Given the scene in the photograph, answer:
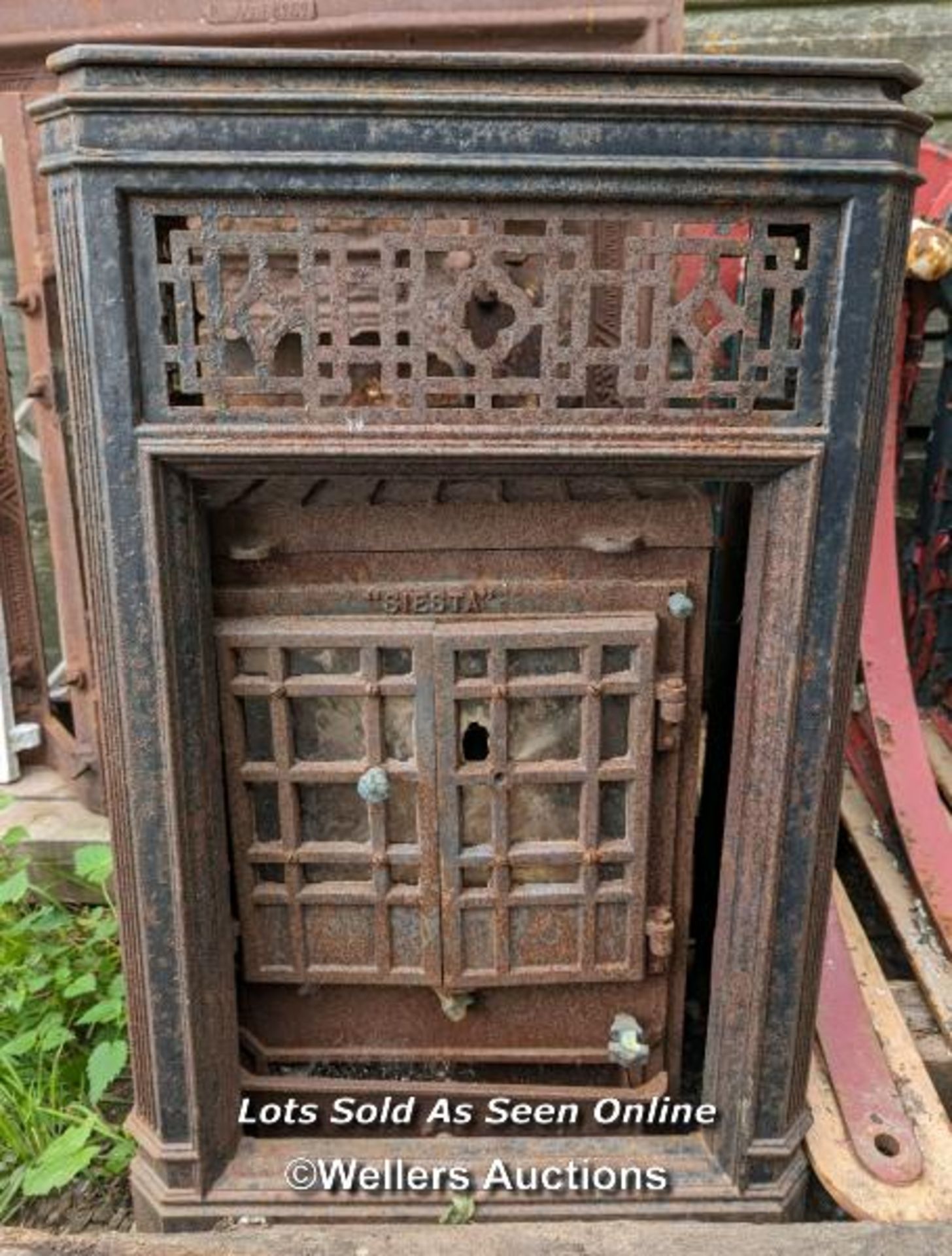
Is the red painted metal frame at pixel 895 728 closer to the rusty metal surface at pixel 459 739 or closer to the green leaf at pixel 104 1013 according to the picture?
the rusty metal surface at pixel 459 739

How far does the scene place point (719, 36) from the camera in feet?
8.32

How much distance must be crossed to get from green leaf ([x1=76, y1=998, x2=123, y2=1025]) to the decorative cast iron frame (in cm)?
32

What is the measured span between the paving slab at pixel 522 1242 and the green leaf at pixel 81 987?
1.58 feet

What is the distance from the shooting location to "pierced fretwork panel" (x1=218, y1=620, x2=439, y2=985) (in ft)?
5.05

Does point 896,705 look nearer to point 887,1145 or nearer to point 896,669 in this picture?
point 896,669

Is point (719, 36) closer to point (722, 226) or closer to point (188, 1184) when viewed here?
point (722, 226)

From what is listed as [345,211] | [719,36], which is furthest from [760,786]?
[719,36]

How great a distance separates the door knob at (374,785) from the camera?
1561 millimetres

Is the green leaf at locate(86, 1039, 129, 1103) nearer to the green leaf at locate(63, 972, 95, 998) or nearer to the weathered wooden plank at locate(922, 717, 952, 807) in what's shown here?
the green leaf at locate(63, 972, 95, 998)

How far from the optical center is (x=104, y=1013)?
1.92 m

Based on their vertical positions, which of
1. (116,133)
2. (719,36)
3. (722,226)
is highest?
(719,36)

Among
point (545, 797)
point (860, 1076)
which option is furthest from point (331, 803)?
point (860, 1076)

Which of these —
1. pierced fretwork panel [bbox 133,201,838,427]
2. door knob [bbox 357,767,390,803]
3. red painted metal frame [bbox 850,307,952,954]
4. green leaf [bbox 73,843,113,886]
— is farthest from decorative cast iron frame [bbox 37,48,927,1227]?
red painted metal frame [bbox 850,307,952,954]

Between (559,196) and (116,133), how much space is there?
54 centimetres
